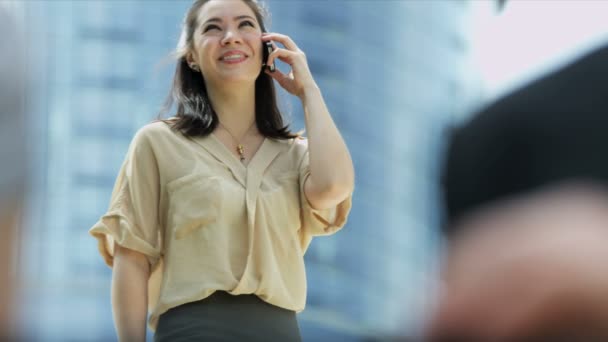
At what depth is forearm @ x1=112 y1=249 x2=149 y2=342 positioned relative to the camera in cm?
217

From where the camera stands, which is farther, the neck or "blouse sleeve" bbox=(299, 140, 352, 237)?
the neck

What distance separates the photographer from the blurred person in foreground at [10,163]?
0.99 m

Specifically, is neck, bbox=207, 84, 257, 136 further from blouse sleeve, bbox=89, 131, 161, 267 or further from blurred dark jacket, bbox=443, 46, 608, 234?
blurred dark jacket, bbox=443, 46, 608, 234

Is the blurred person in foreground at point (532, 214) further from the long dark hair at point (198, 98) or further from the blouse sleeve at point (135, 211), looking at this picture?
the long dark hair at point (198, 98)

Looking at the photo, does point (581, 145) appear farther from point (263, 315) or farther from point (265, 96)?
point (265, 96)

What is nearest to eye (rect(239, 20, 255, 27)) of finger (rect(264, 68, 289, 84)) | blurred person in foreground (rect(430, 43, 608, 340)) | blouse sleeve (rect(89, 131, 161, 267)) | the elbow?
finger (rect(264, 68, 289, 84))

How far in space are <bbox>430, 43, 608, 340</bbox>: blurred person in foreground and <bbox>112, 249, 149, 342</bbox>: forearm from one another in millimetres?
1529

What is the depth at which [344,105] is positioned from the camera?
30.1 metres

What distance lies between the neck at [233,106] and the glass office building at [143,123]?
24.4 metres

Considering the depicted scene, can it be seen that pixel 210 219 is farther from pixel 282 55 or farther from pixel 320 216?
pixel 282 55

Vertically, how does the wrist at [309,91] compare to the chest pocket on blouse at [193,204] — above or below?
above

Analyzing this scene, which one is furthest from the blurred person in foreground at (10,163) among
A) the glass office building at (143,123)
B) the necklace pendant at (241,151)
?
the glass office building at (143,123)

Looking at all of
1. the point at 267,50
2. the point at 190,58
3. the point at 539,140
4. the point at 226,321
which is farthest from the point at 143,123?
the point at 539,140

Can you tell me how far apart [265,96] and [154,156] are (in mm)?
352
